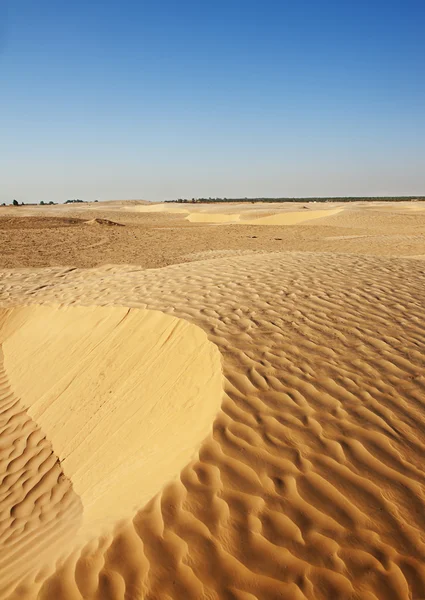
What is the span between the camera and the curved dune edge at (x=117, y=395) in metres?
3.91

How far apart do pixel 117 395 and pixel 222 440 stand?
8.68 ft

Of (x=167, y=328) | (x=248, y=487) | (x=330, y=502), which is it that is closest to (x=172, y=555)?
(x=248, y=487)

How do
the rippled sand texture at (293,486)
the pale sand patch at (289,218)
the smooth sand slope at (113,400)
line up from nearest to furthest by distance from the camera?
the rippled sand texture at (293,486) → the smooth sand slope at (113,400) → the pale sand patch at (289,218)

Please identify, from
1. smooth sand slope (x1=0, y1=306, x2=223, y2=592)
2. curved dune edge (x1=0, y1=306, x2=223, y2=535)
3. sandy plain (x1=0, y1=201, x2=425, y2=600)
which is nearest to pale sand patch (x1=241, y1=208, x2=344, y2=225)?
sandy plain (x1=0, y1=201, x2=425, y2=600)

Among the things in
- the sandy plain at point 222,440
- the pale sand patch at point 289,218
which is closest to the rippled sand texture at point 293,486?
the sandy plain at point 222,440

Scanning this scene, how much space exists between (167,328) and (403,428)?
3778 millimetres

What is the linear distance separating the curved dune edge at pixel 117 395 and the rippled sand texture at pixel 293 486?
11.4 inches

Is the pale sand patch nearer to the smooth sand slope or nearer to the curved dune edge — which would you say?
the curved dune edge

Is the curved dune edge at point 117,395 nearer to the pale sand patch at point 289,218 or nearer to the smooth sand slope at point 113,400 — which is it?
the smooth sand slope at point 113,400

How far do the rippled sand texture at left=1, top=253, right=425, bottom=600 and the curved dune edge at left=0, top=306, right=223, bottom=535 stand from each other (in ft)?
0.95

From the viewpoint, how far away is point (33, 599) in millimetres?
2793

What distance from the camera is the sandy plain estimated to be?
2.88 metres

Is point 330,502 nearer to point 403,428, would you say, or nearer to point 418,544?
point 418,544

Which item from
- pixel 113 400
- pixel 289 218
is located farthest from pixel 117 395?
pixel 289 218
